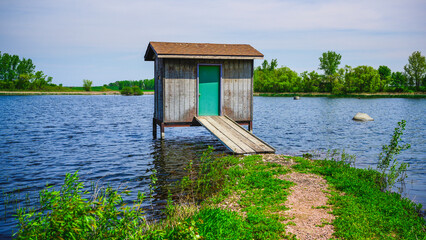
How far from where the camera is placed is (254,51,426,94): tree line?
3991 inches

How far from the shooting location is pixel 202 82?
17516 mm

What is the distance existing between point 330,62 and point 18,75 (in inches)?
4413

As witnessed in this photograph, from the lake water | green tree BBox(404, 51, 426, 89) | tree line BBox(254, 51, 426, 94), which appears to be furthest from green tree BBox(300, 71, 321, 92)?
the lake water

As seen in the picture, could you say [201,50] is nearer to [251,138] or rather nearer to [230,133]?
[230,133]

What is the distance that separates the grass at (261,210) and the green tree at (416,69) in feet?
353

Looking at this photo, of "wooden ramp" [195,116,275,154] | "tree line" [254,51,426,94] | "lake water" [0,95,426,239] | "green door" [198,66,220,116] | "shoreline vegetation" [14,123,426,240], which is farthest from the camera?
"tree line" [254,51,426,94]

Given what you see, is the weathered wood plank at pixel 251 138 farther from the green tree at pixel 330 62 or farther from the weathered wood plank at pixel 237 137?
the green tree at pixel 330 62

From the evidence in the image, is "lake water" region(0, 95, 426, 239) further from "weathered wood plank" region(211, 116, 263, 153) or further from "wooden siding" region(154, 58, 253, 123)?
"wooden siding" region(154, 58, 253, 123)

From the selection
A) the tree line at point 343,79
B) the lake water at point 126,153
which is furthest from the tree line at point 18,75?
the lake water at point 126,153

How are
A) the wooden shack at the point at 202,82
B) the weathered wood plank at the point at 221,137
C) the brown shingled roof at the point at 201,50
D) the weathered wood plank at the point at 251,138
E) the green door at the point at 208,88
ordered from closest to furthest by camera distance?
1. the weathered wood plank at the point at 221,137
2. the weathered wood plank at the point at 251,138
3. the brown shingled roof at the point at 201,50
4. the wooden shack at the point at 202,82
5. the green door at the point at 208,88

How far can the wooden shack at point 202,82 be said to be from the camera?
664 inches

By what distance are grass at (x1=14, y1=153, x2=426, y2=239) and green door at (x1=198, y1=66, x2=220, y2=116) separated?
6.13 meters

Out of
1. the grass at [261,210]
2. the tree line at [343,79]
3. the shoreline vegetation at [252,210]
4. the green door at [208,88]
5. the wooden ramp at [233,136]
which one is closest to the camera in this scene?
the shoreline vegetation at [252,210]

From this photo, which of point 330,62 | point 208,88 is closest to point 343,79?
point 330,62
